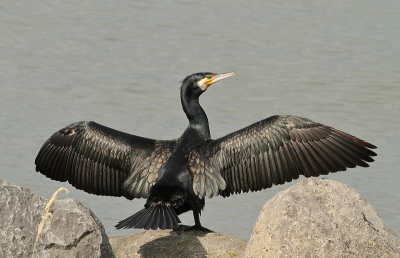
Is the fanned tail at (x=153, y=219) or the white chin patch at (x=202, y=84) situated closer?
the fanned tail at (x=153, y=219)

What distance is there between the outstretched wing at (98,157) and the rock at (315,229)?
1613 millimetres

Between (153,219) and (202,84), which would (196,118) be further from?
(153,219)

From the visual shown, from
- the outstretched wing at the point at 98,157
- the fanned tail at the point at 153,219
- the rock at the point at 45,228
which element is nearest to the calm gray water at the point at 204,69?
the outstretched wing at the point at 98,157

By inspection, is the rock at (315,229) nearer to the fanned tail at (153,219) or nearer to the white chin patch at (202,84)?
A: the fanned tail at (153,219)

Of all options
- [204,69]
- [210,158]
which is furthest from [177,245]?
[204,69]

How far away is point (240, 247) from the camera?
7.27 metres

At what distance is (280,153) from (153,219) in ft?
5.63

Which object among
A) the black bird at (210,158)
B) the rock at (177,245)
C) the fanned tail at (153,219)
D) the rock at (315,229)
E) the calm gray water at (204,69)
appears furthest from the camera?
the calm gray water at (204,69)

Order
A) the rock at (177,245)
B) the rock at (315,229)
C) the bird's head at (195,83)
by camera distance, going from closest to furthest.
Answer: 1. the rock at (315,229)
2. the rock at (177,245)
3. the bird's head at (195,83)

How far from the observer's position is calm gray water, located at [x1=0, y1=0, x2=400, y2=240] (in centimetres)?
1145

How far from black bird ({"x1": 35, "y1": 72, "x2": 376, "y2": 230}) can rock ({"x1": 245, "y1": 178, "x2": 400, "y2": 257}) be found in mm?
1028

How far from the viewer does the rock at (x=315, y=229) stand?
6.51 metres

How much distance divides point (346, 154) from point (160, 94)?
7.04 meters

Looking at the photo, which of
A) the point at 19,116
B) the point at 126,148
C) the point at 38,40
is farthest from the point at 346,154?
the point at 38,40
